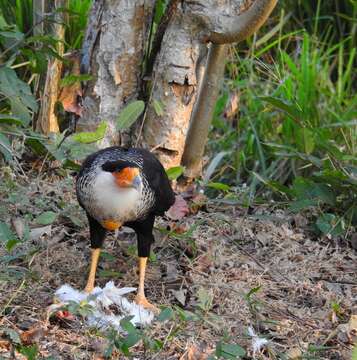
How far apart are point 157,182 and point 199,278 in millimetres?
567

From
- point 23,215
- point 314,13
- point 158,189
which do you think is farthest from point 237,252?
point 314,13

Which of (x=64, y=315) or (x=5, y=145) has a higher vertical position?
(x=5, y=145)

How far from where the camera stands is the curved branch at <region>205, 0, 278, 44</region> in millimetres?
4664

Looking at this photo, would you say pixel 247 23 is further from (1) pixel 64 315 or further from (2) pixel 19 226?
(1) pixel 64 315

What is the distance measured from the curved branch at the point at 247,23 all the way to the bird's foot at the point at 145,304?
5.12ft

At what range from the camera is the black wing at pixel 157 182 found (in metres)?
4.16

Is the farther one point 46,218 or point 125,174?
point 46,218

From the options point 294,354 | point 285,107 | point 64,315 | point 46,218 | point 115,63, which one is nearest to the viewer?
point 294,354

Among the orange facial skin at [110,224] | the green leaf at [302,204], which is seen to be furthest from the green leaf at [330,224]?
the orange facial skin at [110,224]

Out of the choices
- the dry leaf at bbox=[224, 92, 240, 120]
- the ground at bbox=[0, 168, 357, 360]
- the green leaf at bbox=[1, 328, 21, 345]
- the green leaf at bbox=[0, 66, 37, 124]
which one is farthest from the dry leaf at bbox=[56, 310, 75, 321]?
the dry leaf at bbox=[224, 92, 240, 120]

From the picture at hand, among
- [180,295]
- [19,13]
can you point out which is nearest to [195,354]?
[180,295]

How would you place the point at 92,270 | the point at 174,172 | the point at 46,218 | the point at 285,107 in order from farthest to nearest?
the point at 285,107 < the point at 174,172 < the point at 46,218 < the point at 92,270

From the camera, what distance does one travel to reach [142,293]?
4164mm

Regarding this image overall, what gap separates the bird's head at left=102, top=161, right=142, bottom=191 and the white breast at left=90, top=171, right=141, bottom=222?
0.07 feet
